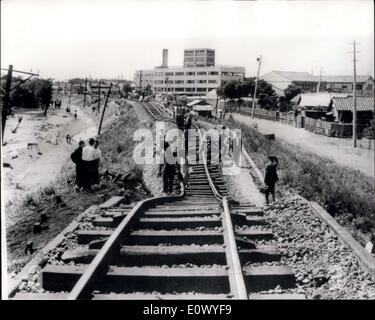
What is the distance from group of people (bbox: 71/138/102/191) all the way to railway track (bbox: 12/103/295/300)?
311 centimetres

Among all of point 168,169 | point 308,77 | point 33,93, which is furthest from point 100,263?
point 308,77

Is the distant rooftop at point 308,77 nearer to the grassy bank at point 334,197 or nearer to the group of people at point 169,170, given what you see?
the grassy bank at point 334,197

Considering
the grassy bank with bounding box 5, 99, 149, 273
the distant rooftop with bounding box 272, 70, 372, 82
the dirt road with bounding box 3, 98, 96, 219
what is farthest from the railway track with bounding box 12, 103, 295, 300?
the distant rooftop with bounding box 272, 70, 372, 82

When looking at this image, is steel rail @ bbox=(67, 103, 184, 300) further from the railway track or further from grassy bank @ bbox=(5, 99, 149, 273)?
grassy bank @ bbox=(5, 99, 149, 273)

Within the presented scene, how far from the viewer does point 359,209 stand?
26.2ft

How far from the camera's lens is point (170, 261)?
14.8 ft

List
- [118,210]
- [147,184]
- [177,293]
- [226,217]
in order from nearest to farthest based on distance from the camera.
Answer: [177,293], [226,217], [118,210], [147,184]

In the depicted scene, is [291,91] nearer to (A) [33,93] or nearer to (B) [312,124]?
(B) [312,124]

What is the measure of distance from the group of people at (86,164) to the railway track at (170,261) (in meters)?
3.11

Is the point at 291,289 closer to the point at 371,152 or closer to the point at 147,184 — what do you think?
the point at 147,184

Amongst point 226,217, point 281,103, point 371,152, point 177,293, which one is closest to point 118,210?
point 226,217

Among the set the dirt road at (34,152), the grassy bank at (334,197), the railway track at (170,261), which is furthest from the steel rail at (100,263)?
the dirt road at (34,152)

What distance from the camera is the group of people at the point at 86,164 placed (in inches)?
343

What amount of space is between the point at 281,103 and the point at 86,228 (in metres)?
40.6
